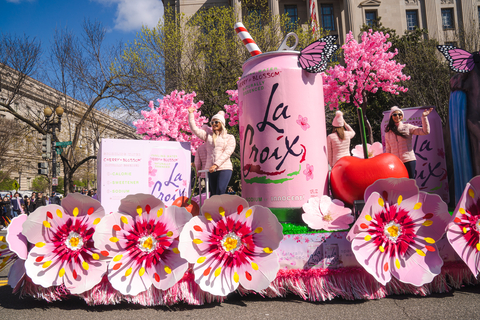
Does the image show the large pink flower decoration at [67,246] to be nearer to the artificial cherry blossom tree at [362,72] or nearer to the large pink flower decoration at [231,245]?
the large pink flower decoration at [231,245]

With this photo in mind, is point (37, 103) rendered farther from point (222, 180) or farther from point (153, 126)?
point (222, 180)

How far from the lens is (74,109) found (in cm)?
1722

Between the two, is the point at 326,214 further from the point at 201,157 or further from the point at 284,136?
the point at 201,157

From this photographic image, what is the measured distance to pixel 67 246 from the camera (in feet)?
8.72

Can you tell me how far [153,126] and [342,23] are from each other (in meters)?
30.2

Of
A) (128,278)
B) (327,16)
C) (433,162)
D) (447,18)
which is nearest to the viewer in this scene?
(128,278)

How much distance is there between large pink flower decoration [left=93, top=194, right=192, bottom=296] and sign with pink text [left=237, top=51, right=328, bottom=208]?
1.06 meters

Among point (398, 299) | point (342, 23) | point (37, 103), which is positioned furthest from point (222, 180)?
point (342, 23)

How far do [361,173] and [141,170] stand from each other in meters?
2.42

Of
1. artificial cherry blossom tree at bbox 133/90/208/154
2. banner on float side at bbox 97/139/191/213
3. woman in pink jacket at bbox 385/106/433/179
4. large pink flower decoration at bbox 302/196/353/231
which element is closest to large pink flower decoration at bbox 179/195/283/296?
large pink flower decoration at bbox 302/196/353/231

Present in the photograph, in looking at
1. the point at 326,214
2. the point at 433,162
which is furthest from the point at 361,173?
the point at 433,162

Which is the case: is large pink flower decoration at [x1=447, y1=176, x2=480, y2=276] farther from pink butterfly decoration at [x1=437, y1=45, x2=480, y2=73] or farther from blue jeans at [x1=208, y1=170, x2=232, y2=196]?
blue jeans at [x1=208, y1=170, x2=232, y2=196]

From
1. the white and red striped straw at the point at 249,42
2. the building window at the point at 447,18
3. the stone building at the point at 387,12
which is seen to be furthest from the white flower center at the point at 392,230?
the building window at the point at 447,18

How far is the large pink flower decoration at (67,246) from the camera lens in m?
2.57
